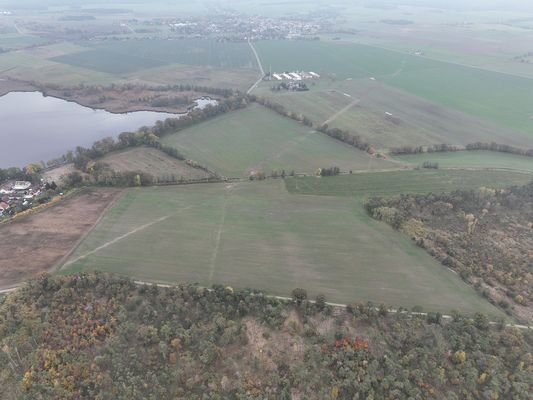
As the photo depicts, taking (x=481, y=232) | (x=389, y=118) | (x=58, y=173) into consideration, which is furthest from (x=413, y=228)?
(x=58, y=173)

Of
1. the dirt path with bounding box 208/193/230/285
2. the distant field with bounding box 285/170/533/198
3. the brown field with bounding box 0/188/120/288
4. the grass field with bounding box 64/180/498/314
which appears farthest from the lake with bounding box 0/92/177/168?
the distant field with bounding box 285/170/533/198

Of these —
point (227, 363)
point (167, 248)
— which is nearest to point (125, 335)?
point (227, 363)

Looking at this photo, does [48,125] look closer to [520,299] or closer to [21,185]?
[21,185]

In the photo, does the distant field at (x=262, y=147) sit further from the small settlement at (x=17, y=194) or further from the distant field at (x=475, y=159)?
the small settlement at (x=17, y=194)

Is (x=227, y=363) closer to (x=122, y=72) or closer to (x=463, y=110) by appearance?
(x=463, y=110)

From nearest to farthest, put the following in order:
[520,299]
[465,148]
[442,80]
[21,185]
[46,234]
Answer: [520,299]
[46,234]
[21,185]
[465,148]
[442,80]

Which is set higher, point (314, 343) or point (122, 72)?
point (122, 72)
